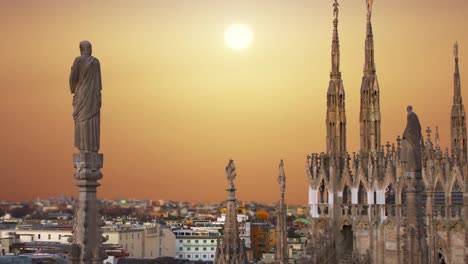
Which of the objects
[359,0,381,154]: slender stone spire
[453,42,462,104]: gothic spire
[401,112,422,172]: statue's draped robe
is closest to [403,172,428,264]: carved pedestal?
[401,112,422,172]: statue's draped robe

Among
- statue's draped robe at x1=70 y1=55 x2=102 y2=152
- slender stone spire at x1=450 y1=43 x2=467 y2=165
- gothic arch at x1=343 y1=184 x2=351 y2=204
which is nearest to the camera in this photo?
statue's draped robe at x1=70 y1=55 x2=102 y2=152

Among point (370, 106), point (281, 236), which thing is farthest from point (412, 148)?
point (370, 106)

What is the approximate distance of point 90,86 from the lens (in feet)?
36.7

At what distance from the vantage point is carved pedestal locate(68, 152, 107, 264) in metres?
11.0

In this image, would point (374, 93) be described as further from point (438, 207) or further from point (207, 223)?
point (207, 223)

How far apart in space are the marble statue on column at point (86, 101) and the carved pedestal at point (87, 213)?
18cm

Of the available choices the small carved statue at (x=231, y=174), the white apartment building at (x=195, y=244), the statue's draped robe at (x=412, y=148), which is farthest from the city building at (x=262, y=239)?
the statue's draped robe at (x=412, y=148)

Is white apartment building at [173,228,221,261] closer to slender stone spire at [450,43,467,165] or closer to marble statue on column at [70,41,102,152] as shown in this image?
slender stone spire at [450,43,467,165]

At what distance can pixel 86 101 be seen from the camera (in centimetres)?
1113

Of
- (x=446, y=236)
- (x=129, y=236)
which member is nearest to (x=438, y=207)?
(x=446, y=236)

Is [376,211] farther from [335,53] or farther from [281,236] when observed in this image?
[281,236]

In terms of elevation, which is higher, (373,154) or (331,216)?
(373,154)

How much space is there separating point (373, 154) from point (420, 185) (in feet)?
61.1

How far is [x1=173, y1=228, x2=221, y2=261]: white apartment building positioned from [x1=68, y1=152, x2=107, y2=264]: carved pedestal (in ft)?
437
